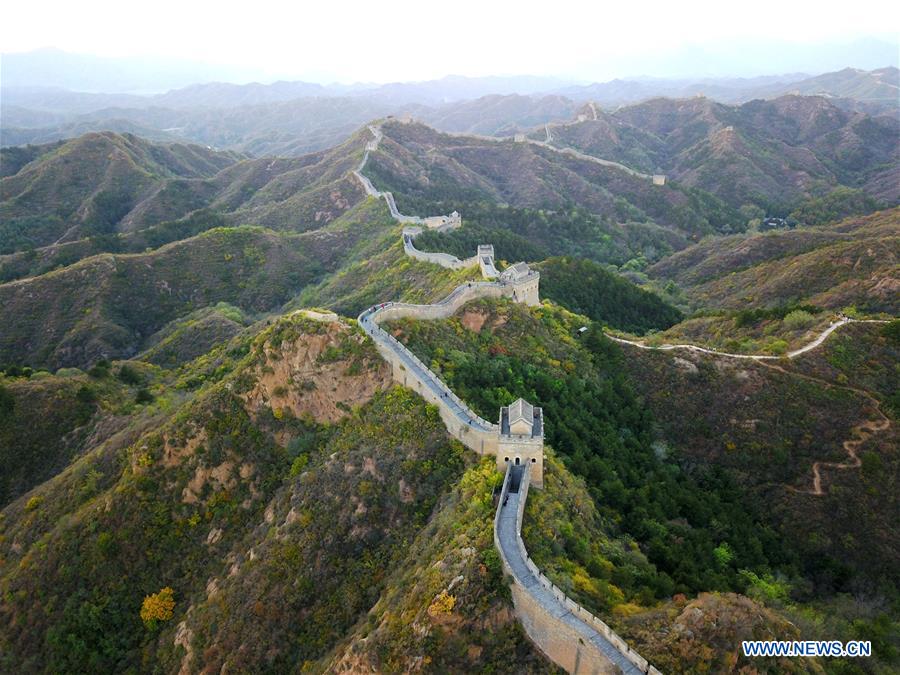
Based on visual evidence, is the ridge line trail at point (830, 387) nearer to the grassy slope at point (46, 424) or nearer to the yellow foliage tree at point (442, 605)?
the yellow foliage tree at point (442, 605)

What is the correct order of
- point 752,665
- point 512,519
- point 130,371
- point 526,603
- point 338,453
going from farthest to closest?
point 130,371 → point 338,453 → point 512,519 → point 526,603 → point 752,665

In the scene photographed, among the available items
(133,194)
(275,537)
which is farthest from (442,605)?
(133,194)

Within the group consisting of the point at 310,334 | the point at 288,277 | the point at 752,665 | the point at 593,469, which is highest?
the point at 310,334

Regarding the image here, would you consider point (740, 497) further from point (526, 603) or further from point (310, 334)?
point (310, 334)

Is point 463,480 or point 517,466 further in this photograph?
point 463,480

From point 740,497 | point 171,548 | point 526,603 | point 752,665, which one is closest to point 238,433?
point 171,548

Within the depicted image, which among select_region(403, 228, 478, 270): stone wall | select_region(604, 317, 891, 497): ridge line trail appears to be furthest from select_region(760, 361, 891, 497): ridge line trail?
select_region(403, 228, 478, 270): stone wall

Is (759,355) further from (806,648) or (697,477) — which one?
(806,648)
